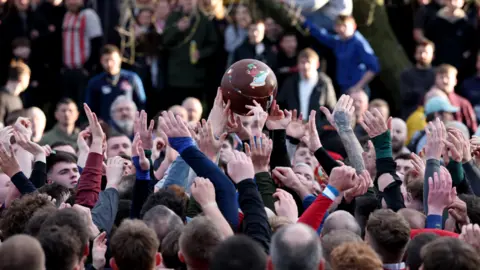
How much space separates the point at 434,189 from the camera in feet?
24.3

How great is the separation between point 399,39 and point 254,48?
9.58 ft

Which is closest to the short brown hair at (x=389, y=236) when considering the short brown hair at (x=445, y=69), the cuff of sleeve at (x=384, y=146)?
the cuff of sleeve at (x=384, y=146)

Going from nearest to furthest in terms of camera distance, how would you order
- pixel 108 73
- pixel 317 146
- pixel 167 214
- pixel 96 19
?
pixel 167 214 < pixel 317 146 < pixel 108 73 < pixel 96 19

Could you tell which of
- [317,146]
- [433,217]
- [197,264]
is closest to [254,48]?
[317,146]

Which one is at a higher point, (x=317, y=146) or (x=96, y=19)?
(x=317, y=146)

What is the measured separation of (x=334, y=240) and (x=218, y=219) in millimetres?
740

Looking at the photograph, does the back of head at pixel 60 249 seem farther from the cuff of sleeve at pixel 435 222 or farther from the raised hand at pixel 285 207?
the cuff of sleeve at pixel 435 222

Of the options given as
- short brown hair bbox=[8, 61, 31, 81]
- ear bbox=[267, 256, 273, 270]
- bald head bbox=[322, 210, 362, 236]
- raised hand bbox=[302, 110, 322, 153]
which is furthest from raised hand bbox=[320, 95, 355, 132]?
short brown hair bbox=[8, 61, 31, 81]

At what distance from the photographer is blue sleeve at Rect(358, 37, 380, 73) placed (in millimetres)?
15484

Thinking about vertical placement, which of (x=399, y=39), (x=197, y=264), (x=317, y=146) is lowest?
(x=399, y=39)

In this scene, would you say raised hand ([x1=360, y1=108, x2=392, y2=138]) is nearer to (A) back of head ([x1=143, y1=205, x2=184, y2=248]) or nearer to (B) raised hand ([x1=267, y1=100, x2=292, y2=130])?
(B) raised hand ([x1=267, y1=100, x2=292, y2=130])

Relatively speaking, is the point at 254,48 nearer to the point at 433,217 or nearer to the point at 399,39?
the point at 399,39

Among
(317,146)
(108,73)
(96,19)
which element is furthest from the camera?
(96,19)

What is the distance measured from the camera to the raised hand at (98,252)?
6.90m
